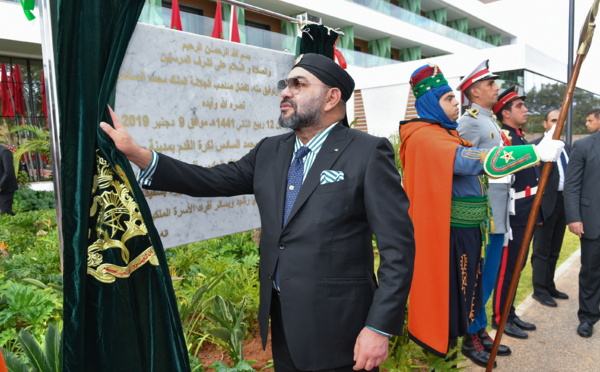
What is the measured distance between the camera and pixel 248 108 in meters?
2.99

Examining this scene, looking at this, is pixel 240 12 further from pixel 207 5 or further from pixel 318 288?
pixel 318 288

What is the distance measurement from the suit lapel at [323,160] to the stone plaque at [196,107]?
101 cm

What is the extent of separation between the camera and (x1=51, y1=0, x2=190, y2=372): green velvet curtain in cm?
177

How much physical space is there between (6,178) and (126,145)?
23.4 ft

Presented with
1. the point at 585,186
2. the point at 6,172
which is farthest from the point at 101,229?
the point at 6,172

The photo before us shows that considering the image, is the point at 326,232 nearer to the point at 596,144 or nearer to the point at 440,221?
the point at 440,221

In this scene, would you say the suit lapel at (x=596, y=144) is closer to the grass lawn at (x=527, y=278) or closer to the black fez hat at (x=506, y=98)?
the black fez hat at (x=506, y=98)

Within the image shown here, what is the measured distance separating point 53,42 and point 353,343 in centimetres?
185

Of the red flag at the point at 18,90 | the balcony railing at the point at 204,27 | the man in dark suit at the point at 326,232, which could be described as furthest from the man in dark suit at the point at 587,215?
the red flag at the point at 18,90

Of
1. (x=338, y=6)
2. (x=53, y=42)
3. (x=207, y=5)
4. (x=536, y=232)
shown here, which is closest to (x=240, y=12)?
(x=207, y=5)

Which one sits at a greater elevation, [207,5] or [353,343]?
[207,5]

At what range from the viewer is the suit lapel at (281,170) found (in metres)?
1.95

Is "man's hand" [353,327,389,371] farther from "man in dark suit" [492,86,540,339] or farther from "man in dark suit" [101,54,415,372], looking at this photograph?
"man in dark suit" [492,86,540,339]

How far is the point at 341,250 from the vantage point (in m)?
1.83
